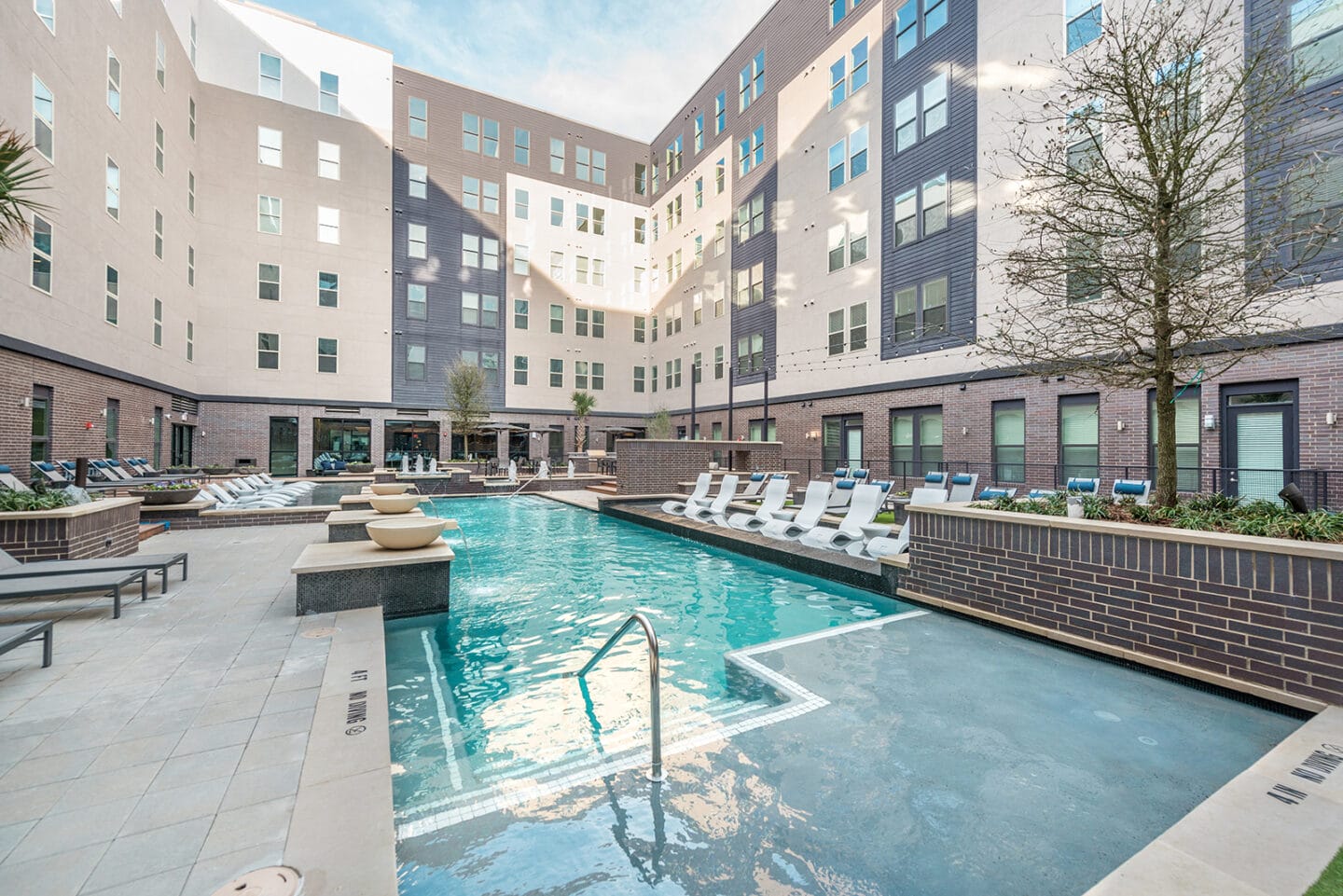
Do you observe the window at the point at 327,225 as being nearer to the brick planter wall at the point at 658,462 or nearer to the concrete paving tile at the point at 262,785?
the brick planter wall at the point at 658,462

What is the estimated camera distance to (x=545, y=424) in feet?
104

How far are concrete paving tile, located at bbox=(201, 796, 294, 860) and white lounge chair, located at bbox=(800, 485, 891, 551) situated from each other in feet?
23.9

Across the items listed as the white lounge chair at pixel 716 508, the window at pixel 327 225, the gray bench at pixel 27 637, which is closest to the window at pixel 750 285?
the white lounge chair at pixel 716 508

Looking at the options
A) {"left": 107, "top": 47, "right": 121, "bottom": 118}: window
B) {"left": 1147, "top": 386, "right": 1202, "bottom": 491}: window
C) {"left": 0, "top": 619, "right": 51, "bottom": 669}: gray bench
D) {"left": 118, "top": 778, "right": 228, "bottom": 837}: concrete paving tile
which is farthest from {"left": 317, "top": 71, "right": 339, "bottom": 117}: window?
{"left": 1147, "top": 386, "right": 1202, "bottom": 491}: window

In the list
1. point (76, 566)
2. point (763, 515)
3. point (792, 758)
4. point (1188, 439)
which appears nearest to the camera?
point (792, 758)

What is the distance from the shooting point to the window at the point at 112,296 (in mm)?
14812

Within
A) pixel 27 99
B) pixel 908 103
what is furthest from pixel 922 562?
pixel 27 99

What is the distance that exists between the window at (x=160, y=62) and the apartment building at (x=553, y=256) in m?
0.18

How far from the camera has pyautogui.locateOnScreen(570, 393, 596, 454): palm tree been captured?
Answer: 30453 millimetres

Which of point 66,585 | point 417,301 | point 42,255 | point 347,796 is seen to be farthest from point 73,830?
point 417,301

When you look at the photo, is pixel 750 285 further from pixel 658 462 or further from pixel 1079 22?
pixel 1079 22

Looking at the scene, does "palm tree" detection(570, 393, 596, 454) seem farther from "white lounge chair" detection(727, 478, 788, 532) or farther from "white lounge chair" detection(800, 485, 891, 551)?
"white lounge chair" detection(800, 485, 891, 551)

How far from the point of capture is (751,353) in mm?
25422

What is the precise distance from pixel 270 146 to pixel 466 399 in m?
14.7
